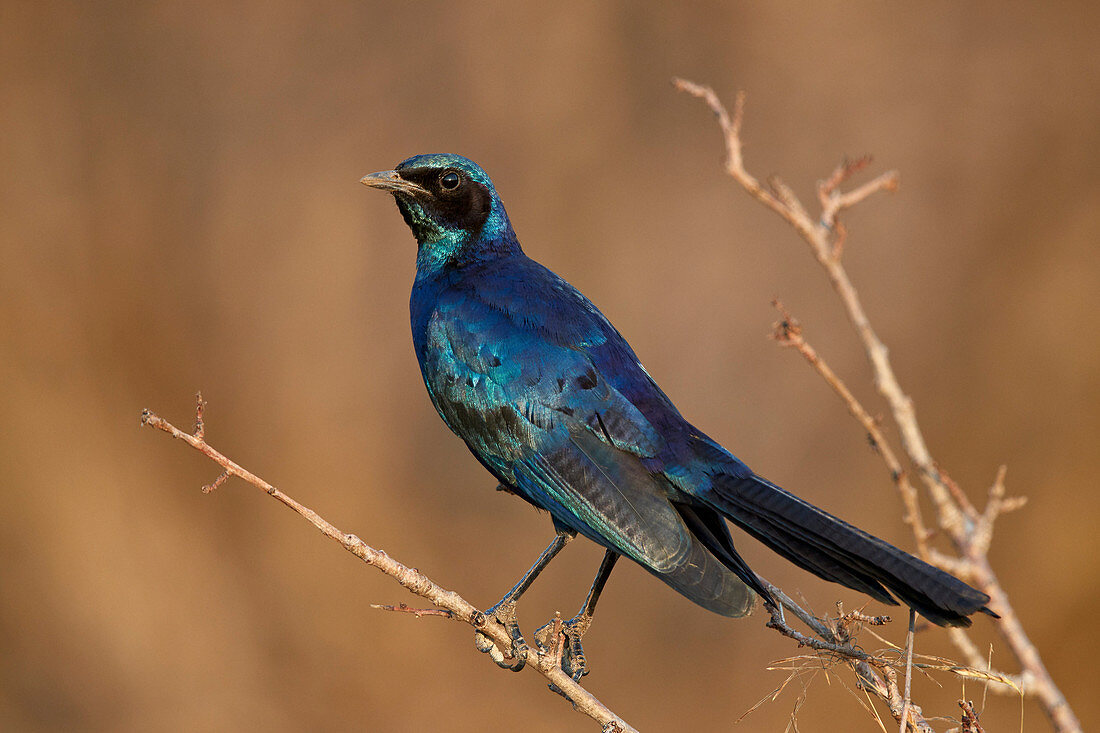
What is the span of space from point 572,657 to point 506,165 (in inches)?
146

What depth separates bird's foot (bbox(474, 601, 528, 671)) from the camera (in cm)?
266

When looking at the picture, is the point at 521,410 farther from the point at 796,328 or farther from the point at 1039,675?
the point at 1039,675

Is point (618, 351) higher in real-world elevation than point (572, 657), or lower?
higher

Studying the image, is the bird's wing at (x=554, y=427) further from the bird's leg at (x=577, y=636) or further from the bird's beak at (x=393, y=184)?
the bird's beak at (x=393, y=184)

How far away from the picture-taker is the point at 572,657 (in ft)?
10.6

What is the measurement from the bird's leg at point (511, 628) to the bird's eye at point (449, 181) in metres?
1.32

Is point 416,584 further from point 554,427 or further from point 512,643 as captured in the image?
point 554,427

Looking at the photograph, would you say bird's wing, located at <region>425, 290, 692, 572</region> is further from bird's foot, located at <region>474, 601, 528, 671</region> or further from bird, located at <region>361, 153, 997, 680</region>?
bird's foot, located at <region>474, 601, 528, 671</region>

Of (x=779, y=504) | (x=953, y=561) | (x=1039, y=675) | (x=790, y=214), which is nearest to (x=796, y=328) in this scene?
(x=790, y=214)

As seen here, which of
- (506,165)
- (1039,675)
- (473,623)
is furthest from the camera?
(506,165)

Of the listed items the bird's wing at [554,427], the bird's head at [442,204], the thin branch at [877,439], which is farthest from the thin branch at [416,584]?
the bird's head at [442,204]

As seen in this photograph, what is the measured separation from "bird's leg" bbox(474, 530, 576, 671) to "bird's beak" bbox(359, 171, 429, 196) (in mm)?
1335

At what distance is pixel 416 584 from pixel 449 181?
176 cm

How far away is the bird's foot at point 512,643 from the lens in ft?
8.74
